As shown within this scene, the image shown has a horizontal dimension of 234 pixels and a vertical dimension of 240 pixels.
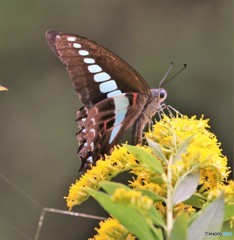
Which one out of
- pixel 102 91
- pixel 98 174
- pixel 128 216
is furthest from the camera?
pixel 102 91

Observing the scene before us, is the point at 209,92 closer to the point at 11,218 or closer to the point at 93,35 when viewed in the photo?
the point at 93,35

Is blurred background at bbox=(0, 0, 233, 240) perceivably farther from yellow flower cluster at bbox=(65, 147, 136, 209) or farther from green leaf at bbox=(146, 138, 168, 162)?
green leaf at bbox=(146, 138, 168, 162)

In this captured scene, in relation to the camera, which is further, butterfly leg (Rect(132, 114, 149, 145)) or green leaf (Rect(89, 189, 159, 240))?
butterfly leg (Rect(132, 114, 149, 145))

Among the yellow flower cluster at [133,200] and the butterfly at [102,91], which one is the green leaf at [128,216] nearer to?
the yellow flower cluster at [133,200]

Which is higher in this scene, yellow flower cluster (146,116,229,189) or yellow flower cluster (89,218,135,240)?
yellow flower cluster (146,116,229,189)

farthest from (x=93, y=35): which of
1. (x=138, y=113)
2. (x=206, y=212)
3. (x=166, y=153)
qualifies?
(x=206, y=212)

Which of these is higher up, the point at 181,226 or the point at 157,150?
the point at 157,150

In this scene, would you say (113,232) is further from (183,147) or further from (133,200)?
(133,200)

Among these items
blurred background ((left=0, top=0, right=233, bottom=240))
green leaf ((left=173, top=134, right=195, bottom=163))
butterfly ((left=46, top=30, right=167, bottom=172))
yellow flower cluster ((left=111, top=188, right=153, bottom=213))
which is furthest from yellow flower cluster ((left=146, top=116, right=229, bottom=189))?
blurred background ((left=0, top=0, right=233, bottom=240))

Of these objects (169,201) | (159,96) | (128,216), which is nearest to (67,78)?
(159,96)
